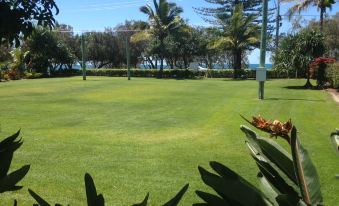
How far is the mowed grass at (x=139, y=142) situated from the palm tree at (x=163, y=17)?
84.0 feet

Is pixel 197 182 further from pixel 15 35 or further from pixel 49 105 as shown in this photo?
pixel 49 105

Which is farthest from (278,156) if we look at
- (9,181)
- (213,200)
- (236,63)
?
(236,63)

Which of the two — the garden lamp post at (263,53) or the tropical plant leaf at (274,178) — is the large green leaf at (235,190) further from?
the garden lamp post at (263,53)

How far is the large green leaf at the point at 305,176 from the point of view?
1355 mm

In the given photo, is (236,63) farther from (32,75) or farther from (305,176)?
(305,176)

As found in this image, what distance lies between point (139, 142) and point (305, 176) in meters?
8.18

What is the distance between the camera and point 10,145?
5.58 ft

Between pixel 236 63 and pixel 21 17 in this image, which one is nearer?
pixel 21 17

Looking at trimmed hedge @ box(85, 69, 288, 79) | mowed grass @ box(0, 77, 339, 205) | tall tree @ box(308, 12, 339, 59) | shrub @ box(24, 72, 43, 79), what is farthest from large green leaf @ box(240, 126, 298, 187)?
tall tree @ box(308, 12, 339, 59)

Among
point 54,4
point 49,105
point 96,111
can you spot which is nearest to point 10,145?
point 54,4

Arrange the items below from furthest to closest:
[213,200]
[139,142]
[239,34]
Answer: [239,34] < [139,142] < [213,200]

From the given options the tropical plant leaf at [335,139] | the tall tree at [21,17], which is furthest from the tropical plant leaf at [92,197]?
the tall tree at [21,17]

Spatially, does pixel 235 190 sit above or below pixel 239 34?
below

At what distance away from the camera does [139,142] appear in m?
9.52
